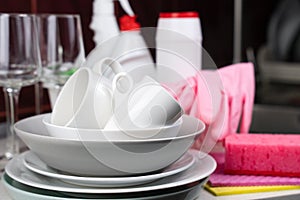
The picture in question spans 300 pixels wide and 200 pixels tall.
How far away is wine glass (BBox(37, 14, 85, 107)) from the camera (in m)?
1.01

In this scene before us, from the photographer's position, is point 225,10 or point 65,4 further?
point 225,10

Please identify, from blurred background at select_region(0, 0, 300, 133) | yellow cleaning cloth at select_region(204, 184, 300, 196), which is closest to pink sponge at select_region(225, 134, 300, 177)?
yellow cleaning cloth at select_region(204, 184, 300, 196)

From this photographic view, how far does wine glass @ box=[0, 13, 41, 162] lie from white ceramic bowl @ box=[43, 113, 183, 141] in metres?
0.28

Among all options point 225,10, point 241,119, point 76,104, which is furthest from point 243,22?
point 76,104

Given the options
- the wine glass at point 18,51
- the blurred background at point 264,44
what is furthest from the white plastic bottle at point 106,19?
the blurred background at point 264,44

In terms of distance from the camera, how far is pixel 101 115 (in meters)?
0.66

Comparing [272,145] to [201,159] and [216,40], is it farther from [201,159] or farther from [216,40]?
[216,40]

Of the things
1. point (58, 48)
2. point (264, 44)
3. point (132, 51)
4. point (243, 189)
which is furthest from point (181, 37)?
point (264, 44)

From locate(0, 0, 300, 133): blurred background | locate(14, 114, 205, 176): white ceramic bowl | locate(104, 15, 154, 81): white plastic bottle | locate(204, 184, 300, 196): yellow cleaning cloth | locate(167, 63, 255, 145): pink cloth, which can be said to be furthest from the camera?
locate(0, 0, 300, 133): blurred background

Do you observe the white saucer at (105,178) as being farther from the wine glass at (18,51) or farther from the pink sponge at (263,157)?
the wine glass at (18,51)

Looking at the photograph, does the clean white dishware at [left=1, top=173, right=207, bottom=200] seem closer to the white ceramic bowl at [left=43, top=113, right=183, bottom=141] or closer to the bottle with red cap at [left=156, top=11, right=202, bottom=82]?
the white ceramic bowl at [left=43, top=113, right=183, bottom=141]

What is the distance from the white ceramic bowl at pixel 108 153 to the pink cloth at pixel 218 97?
184mm

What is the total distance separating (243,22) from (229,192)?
139 cm

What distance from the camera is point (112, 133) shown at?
625 millimetres
